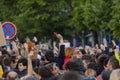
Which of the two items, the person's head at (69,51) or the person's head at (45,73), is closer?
the person's head at (45,73)

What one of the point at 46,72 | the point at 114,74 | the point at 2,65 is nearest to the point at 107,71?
the point at 46,72

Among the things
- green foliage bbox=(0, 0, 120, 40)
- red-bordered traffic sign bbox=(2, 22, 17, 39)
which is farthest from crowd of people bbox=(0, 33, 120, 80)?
green foliage bbox=(0, 0, 120, 40)

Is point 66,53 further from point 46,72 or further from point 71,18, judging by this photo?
point 71,18

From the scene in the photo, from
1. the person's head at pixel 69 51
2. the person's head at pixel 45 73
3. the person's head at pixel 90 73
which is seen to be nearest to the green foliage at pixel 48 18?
the person's head at pixel 69 51

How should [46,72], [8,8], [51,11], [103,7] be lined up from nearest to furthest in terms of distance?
A: [46,72] < [103,7] < [51,11] < [8,8]

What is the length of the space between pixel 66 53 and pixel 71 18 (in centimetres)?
3500

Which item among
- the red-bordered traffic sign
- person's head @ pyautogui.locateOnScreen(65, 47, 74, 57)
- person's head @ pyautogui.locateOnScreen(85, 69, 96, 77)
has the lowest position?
the red-bordered traffic sign

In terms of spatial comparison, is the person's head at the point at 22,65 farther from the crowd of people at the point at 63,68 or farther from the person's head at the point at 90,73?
the person's head at the point at 90,73

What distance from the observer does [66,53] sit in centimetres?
1333

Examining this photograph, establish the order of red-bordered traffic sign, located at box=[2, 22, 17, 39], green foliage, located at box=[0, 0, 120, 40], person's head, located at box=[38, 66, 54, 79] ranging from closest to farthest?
person's head, located at box=[38, 66, 54, 79], red-bordered traffic sign, located at box=[2, 22, 17, 39], green foliage, located at box=[0, 0, 120, 40]

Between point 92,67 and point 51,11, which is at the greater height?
point 92,67

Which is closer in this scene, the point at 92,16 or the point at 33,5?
the point at 92,16

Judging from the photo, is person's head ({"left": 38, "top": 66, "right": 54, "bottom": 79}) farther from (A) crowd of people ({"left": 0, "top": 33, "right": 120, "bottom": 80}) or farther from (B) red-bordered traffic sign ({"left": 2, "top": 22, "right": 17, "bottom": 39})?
(B) red-bordered traffic sign ({"left": 2, "top": 22, "right": 17, "bottom": 39})

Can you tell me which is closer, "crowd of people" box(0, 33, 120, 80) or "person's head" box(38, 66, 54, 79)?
"crowd of people" box(0, 33, 120, 80)
